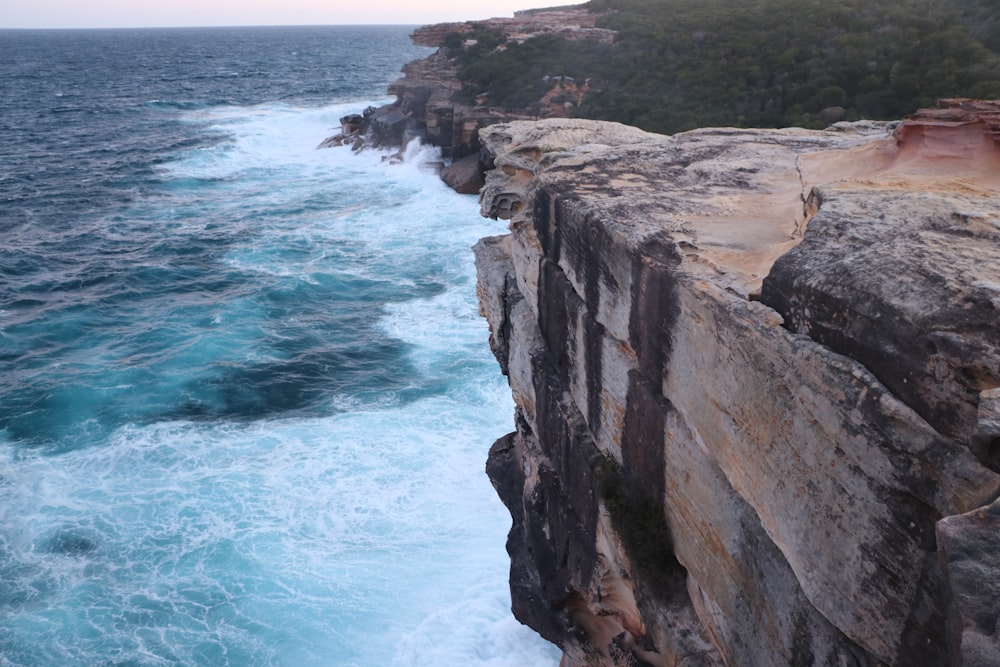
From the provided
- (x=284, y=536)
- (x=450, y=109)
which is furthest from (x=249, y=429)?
(x=450, y=109)

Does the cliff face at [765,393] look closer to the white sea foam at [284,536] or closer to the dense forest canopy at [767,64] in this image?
the white sea foam at [284,536]

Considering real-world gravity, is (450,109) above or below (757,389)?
below

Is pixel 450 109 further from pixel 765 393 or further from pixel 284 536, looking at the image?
pixel 765 393

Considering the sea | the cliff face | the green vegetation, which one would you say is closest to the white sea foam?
the sea

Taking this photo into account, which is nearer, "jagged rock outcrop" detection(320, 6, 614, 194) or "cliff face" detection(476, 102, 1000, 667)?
"cliff face" detection(476, 102, 1000, 667)

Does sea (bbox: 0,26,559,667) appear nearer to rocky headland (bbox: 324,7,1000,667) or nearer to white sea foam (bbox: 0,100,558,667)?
white sea foam (bbox: 0,100,558,667)

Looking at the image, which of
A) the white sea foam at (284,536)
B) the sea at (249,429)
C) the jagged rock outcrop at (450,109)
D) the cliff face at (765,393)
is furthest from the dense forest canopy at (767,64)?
the cliff face at (765,393)
